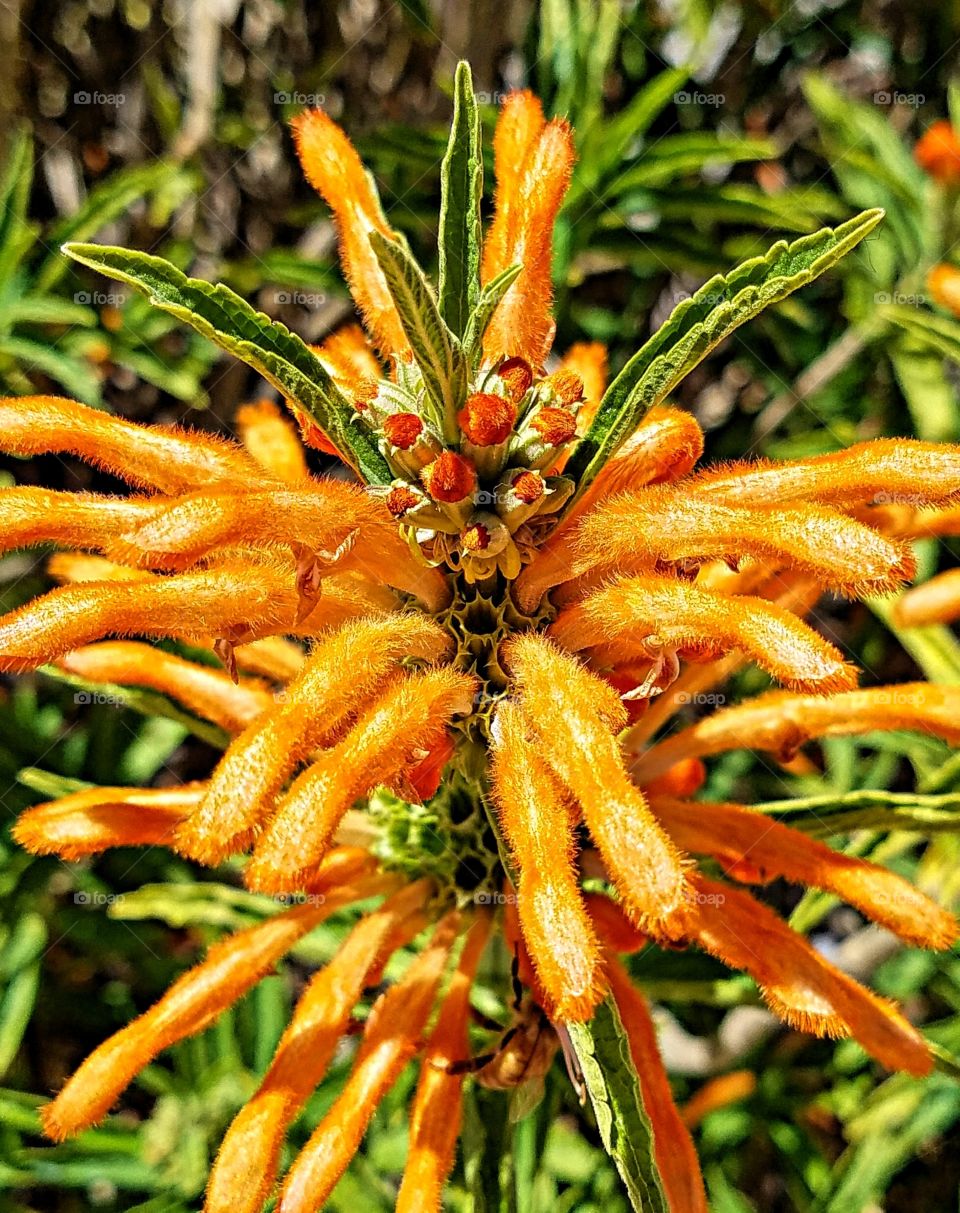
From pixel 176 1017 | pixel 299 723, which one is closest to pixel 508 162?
pixel 299 723

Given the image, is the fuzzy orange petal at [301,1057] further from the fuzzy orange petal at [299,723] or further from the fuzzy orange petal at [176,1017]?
the fuzzy orange petal at [299,723]

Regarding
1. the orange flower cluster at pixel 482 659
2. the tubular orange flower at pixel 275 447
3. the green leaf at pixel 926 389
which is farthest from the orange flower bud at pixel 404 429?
the green leaf at pixel 926 389

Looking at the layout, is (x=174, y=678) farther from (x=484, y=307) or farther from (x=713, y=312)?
(x=713, y=312)

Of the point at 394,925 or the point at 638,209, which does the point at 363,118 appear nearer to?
the point at 638,209

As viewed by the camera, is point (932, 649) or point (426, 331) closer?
point (426, 331)

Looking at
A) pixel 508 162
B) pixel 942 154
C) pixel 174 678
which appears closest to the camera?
pixel 508 162

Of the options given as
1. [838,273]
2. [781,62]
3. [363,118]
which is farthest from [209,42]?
[838,273]

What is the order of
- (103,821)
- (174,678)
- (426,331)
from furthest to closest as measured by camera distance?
(174,678) → (103,821) → (426,331)

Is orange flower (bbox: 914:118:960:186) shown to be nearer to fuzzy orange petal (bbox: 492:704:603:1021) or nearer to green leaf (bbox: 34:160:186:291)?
green leaf (bbox: 34:160:186:291)
